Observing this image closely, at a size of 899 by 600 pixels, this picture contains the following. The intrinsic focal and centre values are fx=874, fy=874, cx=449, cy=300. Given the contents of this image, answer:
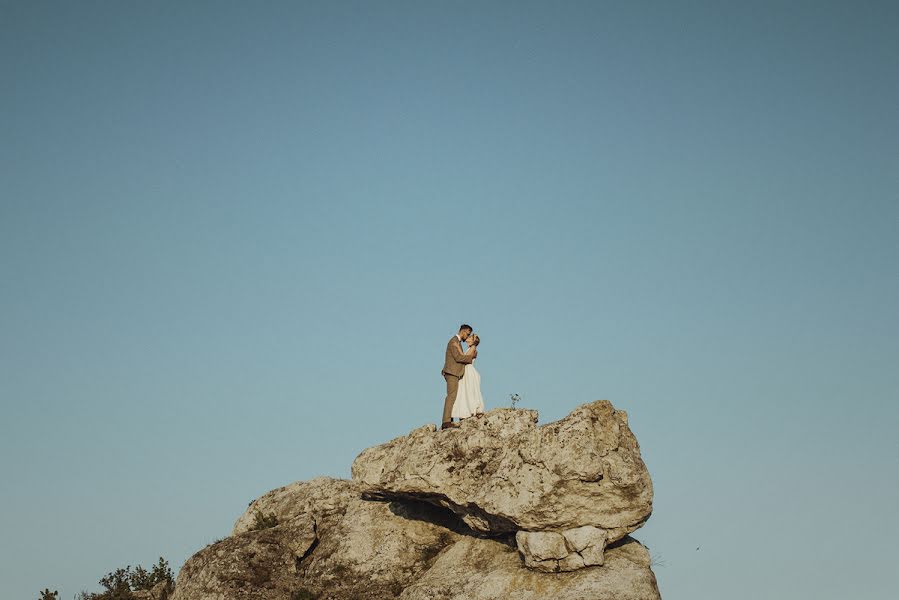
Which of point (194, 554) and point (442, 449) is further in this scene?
point (194, 554)

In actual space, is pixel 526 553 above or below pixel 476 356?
below

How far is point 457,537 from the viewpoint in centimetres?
3023

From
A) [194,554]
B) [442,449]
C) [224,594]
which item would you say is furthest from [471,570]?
[194,554]

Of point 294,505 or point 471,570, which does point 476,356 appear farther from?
point 294,505

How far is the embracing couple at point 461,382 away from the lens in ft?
98.4

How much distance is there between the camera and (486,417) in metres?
29.0

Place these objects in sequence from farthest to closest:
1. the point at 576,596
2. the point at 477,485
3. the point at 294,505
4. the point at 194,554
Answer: the point at 294,505 < the point at 194,554 < the point at 477,485 < the point at 576,596

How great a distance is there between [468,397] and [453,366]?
1187mm

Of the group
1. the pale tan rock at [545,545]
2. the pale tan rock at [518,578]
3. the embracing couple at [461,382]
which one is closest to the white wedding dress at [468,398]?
A: the embracing couple at [461,382]

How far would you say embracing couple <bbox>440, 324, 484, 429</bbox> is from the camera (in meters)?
30.0

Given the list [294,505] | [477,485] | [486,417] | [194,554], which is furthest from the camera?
[294,505]

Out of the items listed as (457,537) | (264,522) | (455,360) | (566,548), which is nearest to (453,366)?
(455,360)

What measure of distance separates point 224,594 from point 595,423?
13860 mm

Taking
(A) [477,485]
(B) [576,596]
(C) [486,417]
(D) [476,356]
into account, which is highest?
(D) [476,356]
